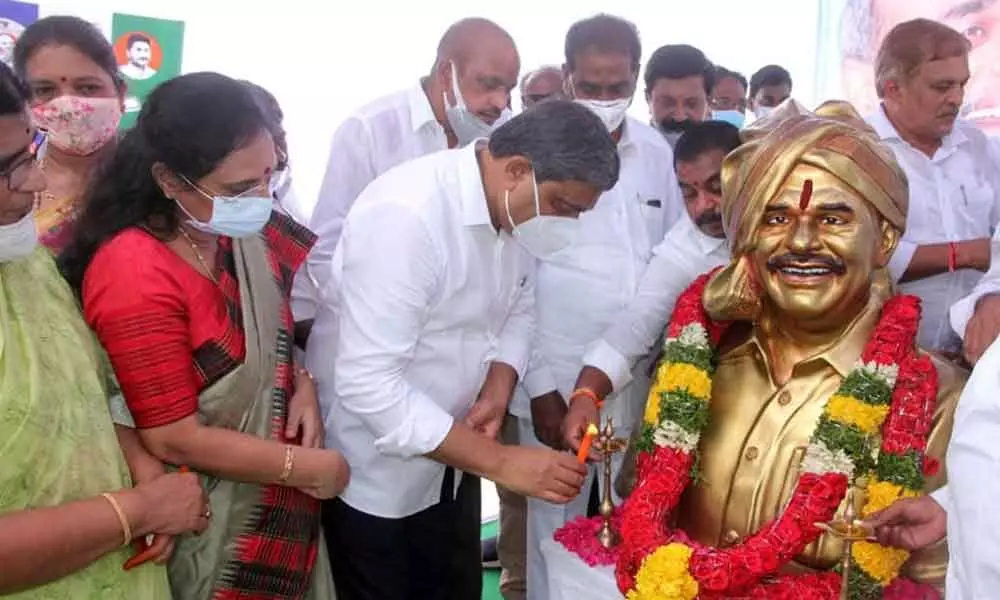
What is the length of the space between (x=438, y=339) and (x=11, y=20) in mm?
2392

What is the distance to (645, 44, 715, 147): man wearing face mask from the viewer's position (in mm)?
4133

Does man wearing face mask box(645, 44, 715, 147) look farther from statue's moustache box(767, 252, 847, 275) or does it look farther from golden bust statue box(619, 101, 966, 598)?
statue's moustache box(767, 252, 847, 275)

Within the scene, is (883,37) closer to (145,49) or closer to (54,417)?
(145,49)

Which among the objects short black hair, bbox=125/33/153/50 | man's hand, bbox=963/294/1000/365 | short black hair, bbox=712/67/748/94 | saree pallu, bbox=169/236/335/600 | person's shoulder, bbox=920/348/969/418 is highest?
short black hair, bbox=712/67/748/94

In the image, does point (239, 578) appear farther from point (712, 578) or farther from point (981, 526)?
point (981, 526)

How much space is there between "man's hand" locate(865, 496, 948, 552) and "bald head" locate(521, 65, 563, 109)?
3.51 metres

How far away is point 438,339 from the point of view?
7.63 feet

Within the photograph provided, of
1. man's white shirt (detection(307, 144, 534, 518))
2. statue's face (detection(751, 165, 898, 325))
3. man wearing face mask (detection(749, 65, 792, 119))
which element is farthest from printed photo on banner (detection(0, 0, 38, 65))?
man wearing face mask (detection(749, 65, 792, 119))

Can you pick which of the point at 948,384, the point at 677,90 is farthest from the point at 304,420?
the point at 677,90

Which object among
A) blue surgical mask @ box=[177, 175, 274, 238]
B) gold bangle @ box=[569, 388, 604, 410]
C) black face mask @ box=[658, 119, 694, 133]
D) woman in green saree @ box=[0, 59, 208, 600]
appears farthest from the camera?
black face mask @ box=[658, 119, 694, 133]

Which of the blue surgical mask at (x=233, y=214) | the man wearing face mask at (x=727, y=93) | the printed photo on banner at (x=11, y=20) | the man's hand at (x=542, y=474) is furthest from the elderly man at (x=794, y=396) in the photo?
the man wearing face mask at (x=727, y=93)

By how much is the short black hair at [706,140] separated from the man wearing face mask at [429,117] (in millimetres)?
741

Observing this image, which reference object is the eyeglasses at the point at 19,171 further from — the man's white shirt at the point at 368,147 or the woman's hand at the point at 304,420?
the man's white shirt at the point at 368,147

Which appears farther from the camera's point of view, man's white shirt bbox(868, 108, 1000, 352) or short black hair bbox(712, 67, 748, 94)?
short black hair bbox(712, 67, 748, 94)
